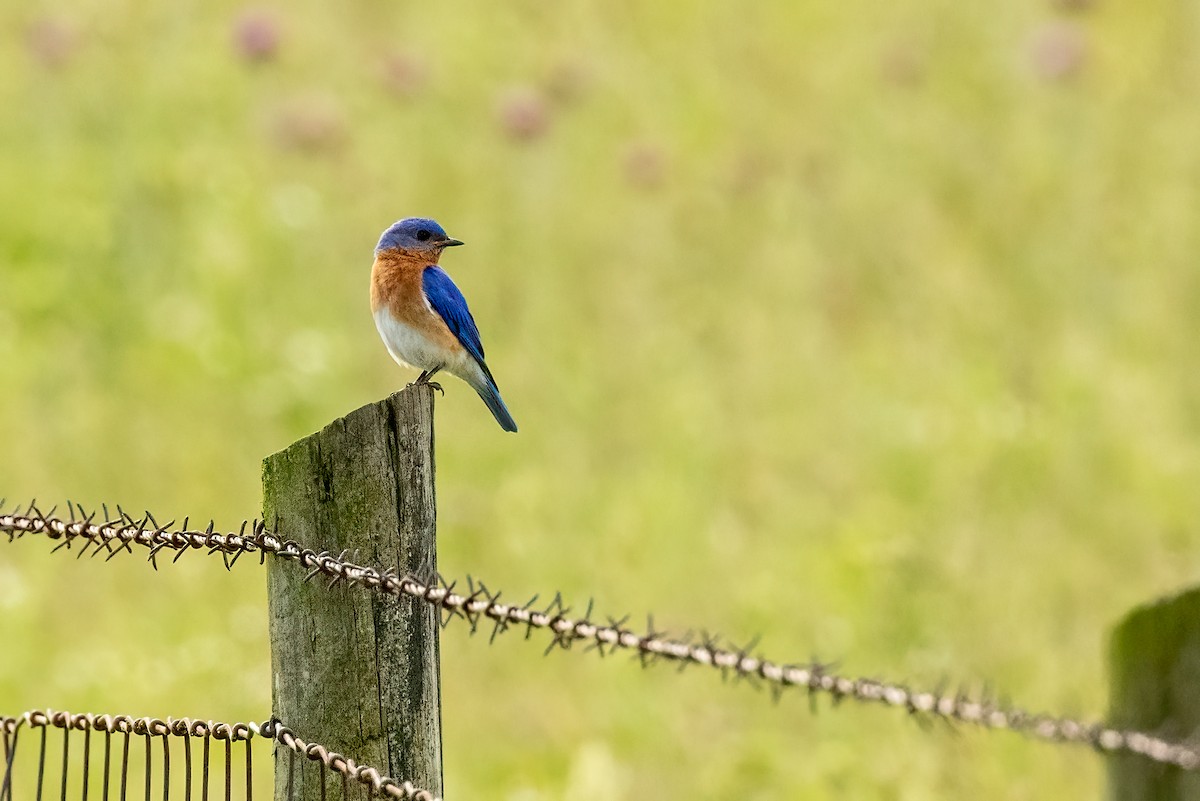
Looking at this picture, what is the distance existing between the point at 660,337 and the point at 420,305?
13.4 ft

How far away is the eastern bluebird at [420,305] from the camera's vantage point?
4965mm

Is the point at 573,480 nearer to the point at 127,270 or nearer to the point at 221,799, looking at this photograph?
the point at 221,799

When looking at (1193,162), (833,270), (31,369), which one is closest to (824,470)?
(833,270)

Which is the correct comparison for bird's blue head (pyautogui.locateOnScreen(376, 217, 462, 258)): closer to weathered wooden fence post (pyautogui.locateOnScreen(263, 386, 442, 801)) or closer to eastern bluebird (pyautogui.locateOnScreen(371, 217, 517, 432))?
eastern bluebird (pyautogui.locateOnScreen(371, 217, 517, 432))

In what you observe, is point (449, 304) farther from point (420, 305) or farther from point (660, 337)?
point (660, 337)

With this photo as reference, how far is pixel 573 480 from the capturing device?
26.4 ft

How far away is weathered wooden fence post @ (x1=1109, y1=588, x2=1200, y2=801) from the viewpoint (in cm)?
187

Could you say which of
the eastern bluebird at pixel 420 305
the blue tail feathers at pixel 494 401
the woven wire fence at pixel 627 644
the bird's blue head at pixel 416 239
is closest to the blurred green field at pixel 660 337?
the blue tail feathers at pixel 494 401

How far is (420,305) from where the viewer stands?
4973 mm

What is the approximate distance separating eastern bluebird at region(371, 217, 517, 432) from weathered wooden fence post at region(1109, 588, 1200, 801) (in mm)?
3159

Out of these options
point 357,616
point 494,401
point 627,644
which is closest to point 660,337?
point 494,401

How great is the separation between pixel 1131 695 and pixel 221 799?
15.7ft

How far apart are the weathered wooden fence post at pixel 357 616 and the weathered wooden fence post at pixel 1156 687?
3.30ft

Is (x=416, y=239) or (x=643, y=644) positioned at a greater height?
(x=416, y=239)
